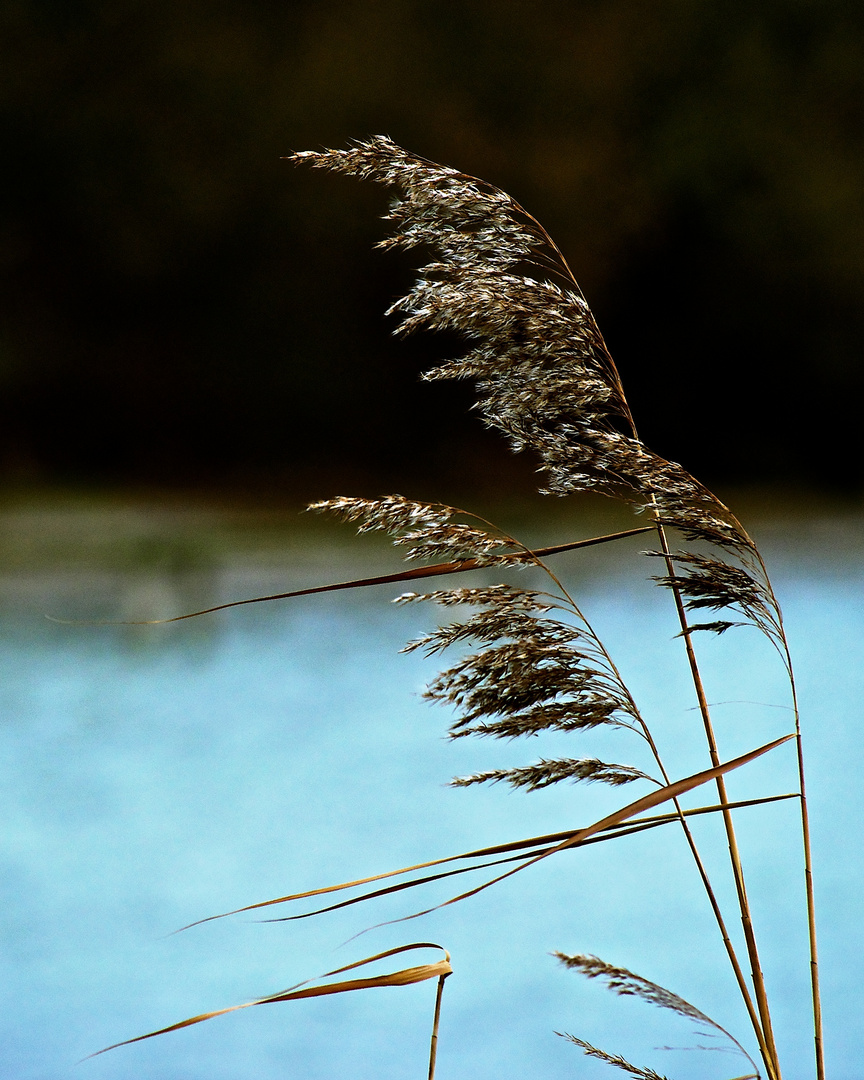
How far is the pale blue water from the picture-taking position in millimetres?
1077

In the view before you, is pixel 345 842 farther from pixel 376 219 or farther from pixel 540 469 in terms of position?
pixel 376 219

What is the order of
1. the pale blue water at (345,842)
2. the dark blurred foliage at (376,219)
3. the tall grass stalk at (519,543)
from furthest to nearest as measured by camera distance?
the dark blurred foliage at (376,219) < the pale blue water at (345,842) < the tall grass stalk at (519,543)

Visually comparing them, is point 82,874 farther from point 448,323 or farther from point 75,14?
point 75,14

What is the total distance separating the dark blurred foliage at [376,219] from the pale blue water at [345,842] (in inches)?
9.1

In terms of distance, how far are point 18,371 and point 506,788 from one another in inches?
37.0

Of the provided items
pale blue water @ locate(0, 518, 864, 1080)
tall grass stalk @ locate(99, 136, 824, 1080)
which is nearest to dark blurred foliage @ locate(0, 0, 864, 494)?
pale blue water @ locate(0, 518, 864, 1080)

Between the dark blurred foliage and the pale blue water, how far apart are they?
23 cm

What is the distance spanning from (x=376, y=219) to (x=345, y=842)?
92 cm

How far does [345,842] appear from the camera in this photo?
1.15 metres

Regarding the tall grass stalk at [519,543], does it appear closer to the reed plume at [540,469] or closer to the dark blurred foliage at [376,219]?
the reed plume at [540,469]

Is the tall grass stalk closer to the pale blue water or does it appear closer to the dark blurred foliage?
the pale blue water

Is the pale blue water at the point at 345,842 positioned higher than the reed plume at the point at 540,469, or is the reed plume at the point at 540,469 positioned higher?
the reed plume at the point at 540,469

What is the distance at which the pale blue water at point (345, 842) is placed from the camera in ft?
3.53

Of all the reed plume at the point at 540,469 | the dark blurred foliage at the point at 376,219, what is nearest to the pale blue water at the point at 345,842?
the dark blurred foliage at the point at 376,219
